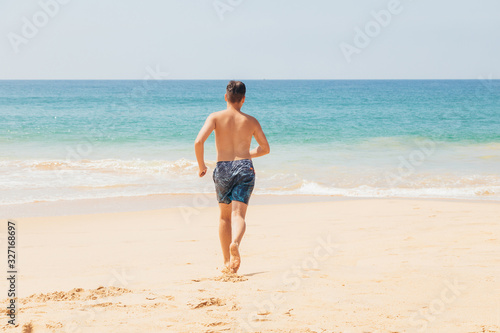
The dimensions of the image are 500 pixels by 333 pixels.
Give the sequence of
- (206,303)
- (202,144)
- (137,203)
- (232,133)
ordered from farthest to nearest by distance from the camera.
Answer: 1. (137,203)
2. (232,133)
3. (202,144)
4. (206,303)

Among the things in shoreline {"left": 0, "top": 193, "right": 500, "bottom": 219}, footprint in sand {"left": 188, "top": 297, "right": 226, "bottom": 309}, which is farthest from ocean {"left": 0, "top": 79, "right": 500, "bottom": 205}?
footprint in sand {"left": 188, "top": 297, "right": 226, "bottom": 309}

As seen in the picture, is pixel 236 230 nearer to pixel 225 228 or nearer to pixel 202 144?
pixel 225 228

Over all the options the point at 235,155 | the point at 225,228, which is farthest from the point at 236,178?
the point at 225,228

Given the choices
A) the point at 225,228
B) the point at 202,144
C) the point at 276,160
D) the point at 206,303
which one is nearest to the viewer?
the point at 206,303

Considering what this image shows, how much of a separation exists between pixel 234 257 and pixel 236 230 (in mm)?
238

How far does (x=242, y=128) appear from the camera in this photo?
14.7 ft

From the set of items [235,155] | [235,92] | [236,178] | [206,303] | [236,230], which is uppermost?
[235,92]

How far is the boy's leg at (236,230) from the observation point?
4.33 meters

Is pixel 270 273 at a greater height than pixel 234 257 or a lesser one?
lesser

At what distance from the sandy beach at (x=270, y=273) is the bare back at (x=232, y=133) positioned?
107 cm

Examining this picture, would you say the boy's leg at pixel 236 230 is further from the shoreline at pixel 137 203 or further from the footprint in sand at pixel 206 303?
the shoreline at pixel 137 203

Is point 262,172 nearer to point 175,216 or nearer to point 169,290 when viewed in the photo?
point 175,216

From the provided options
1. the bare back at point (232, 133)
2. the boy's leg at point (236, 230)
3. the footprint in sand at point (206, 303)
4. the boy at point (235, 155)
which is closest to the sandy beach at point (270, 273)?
the footprint in sand at point (206, 303)

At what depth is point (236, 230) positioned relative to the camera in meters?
4.36
